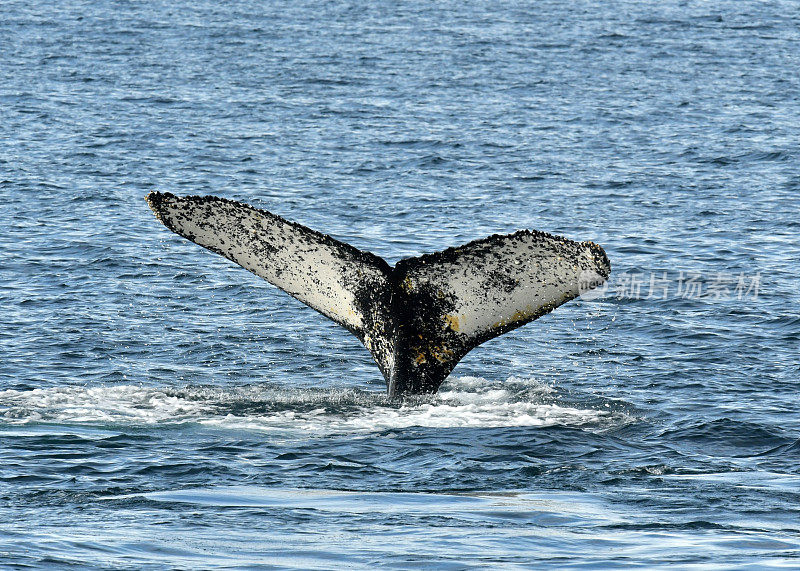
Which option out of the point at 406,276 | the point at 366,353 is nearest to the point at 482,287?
the point at 406,276

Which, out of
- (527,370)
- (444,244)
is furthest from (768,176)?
(527,370)

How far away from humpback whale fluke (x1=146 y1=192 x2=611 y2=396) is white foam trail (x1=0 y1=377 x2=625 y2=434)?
2.97 feet

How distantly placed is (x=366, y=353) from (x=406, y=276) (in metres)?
5.12

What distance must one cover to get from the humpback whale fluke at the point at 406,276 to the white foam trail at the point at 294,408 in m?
0.90

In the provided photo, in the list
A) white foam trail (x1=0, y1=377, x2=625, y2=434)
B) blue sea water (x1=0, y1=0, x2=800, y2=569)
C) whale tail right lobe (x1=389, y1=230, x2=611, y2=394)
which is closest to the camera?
blue sea water (x1=0, y1=0, x2=800, y2=569)

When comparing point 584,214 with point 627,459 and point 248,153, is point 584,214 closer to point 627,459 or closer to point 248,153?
point 248,153

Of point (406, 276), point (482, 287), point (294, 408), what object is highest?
point (406, 276)

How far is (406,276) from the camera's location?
1057 centimetres

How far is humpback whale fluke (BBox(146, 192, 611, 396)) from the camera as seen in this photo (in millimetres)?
10047

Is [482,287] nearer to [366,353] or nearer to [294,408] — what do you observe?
[294,408]

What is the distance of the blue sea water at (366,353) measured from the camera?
9062 mm

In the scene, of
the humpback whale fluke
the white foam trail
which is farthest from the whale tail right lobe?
the white foam trail

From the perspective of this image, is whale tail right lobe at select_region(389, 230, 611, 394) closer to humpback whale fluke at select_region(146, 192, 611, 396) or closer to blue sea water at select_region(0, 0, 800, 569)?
humpback whale fluke at select_region(146, 192, 611, 396)

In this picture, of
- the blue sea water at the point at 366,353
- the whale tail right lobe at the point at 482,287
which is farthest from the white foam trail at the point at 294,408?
the whale tail right lobe at the point at 482,287
